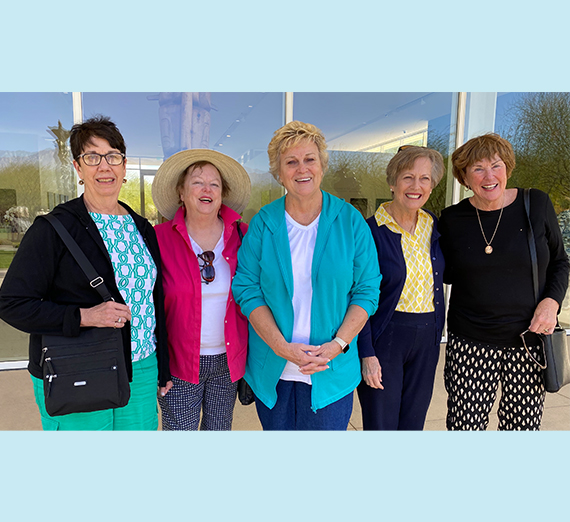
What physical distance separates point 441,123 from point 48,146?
521 centimetres

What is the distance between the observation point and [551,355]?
2.01 meters

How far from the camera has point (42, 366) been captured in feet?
4.82

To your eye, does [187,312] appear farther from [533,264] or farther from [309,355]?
[533,264]

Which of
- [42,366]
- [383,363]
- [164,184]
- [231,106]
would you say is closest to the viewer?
[42,366]

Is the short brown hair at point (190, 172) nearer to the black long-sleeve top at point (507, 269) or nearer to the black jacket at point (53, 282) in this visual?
the black jacket at point (53, 282)

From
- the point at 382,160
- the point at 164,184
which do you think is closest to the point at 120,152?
the point at 164,184

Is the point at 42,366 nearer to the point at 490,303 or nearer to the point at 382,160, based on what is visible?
the point at 490,303

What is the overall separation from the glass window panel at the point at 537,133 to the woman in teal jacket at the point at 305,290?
500 centimetres

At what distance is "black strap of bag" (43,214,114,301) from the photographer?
5.02 feet

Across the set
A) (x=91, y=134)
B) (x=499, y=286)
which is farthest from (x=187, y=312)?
(x=499, y=286)

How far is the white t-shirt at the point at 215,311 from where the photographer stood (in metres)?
1.90

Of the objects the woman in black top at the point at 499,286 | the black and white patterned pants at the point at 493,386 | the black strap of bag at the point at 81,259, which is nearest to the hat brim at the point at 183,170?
the black strap of bag at the point at 81,259

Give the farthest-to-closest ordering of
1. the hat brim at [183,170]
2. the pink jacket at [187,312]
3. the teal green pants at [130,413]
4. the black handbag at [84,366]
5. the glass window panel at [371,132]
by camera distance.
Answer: the glass window panel at [371,132] < the hat brim at [183,170] < the pink jacket at [187,312] < the teal green pants at [130,413] < the black handbag at [84,366]

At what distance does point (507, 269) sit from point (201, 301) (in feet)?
5.15
